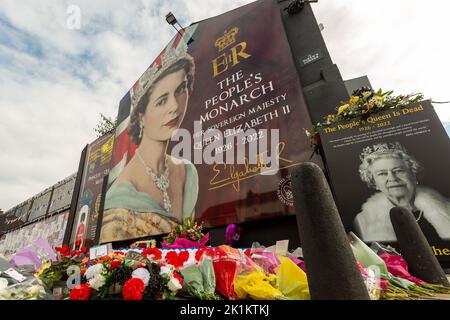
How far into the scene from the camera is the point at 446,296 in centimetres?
155

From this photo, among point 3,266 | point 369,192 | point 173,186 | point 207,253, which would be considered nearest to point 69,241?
point 173,186

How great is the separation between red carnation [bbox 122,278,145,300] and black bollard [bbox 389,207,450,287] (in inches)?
85.3

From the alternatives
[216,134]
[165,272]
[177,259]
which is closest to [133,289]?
[165,272]

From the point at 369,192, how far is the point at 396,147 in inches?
27.4

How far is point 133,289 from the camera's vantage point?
1466 mm

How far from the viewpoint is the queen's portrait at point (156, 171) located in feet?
20.1

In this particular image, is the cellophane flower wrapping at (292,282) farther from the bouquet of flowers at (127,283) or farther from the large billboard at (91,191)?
the large billboard at (91,191)

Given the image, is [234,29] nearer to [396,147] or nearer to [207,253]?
[396,147]

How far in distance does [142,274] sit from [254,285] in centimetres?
85

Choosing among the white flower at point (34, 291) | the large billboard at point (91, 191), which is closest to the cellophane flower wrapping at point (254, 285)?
the white flower at point (34, 291)

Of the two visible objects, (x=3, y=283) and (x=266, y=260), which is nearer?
(x=3, y=283)

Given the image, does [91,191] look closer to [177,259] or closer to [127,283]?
[177,259]

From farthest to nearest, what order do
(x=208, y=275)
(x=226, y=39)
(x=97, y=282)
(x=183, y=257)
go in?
(x=226, y=39) < (x=183, y=257) < (x=208, y=275) < (x=97, y=282)

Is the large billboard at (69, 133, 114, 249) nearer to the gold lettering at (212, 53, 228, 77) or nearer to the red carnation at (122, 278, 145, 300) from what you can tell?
the gold lettering at (212, 53, 228, 77)
